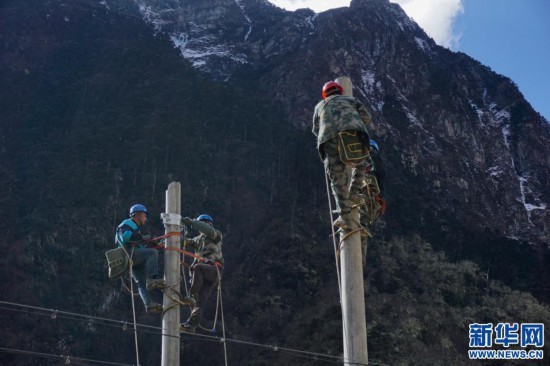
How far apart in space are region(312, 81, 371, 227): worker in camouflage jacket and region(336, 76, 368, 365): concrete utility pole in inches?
10.2

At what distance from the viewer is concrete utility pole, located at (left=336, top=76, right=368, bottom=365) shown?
4.75m

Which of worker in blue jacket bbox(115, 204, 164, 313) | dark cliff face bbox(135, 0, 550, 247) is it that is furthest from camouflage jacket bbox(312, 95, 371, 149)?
dark cliff face bbox(135, 0, 550, 247)

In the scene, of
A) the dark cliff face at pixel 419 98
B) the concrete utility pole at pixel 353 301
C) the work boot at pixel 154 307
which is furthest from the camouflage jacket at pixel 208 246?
the dark cliff face at pixel 419 98

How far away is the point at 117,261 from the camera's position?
7.45m

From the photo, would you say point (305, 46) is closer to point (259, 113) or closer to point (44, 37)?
point (259, 113)

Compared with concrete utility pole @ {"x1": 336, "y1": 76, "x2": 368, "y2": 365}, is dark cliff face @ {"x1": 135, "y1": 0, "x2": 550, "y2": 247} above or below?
above

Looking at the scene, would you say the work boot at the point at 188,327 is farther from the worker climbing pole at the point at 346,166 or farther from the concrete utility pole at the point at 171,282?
the worker climbing pole at the point at 346,166

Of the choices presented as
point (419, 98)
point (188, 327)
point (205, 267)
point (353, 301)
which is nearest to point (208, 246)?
point (205, 267)

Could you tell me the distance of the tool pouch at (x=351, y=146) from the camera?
17.8ft

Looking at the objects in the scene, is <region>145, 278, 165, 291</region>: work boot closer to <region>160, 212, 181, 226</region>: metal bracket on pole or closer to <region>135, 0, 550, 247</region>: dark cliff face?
<region>160, 212, 181, 226</region>: metal bracket on pole

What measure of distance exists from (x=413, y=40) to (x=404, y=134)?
1618 centimetres

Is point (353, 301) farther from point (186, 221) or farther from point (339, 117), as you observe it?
point (186, 221)

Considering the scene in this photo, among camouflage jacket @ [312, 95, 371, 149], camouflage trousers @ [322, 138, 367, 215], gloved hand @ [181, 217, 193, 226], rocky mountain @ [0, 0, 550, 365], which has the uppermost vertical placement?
rocky mountain @ [0, 0, 550, 365]

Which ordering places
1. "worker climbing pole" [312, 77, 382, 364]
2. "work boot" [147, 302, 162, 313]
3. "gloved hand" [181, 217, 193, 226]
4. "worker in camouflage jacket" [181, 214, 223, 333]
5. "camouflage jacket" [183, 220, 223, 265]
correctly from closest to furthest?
1. "worker climbing pole" [312, 77, 382, 364]
2. "work boot" [147, 302, 162, 313]
3. "gloved hand" [181, 217, 193, 226]
4. "worker in camouflage jacket" [181, 214, 223, 333]
5. "camouflage jacket" [183, 220, 223, 265]
